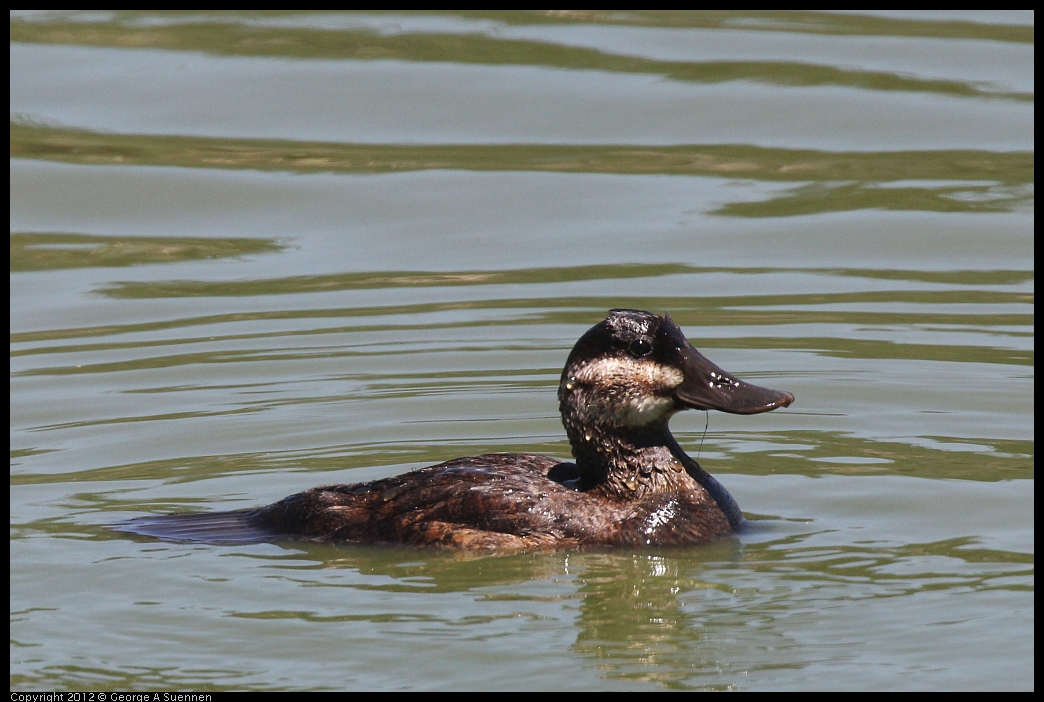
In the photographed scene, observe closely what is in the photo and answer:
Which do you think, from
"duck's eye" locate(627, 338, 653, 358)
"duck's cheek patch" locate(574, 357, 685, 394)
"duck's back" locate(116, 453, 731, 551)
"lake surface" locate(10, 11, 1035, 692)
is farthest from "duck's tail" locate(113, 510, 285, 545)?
"duck's eye" locate(627, 338, 653, 358)

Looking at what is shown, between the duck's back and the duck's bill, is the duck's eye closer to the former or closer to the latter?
the duck's bill

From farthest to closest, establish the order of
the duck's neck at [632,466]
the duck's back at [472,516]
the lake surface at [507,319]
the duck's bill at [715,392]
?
the duck's neck at [632,466], the duck's bill at [715,392], the duck's back at [472,516], the lake surface at [507,319]

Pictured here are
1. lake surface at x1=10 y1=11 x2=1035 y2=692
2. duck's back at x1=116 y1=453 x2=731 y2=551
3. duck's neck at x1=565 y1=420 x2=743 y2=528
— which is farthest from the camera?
duck's neck at x1=565 y1=420 x2=743 y2=528

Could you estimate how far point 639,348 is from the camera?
765 cm

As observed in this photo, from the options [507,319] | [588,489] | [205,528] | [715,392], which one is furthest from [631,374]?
[507,319]

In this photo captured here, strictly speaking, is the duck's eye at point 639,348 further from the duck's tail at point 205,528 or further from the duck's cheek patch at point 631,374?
the duck's tail at point 205,528

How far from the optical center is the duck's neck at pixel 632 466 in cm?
771

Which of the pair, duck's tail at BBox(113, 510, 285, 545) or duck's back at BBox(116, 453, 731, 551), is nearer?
duck's back at BBox(116, 453, 731, 551)

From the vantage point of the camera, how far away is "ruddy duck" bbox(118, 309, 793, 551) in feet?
24.6

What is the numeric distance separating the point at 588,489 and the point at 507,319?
4.32m

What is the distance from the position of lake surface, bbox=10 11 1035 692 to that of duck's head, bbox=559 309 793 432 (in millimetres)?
606

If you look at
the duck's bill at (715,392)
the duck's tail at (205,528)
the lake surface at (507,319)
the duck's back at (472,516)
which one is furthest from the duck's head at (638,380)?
the duck's tail at (205,528)

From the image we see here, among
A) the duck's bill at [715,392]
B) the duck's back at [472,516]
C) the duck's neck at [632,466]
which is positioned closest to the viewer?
the duck's back at [472,516]

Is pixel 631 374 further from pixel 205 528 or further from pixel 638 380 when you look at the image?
pixel 205 528
